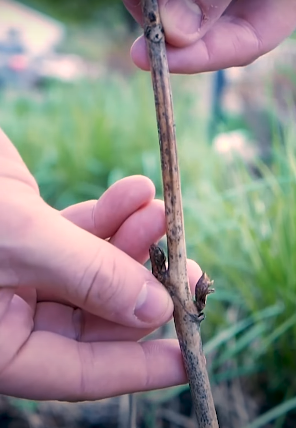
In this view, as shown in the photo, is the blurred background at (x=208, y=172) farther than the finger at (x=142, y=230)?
Yes

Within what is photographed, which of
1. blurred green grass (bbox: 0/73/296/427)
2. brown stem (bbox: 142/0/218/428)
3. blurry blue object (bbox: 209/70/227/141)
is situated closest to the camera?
brown stem (bbox: 142/0/218/428)

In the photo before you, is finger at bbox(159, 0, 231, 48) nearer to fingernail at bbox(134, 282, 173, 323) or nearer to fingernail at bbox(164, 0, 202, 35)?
fingernail at bbox(164, 0, 202, 35)

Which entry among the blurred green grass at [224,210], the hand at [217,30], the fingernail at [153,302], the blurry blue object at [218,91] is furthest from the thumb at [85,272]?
the blurry blue object at [218,91]

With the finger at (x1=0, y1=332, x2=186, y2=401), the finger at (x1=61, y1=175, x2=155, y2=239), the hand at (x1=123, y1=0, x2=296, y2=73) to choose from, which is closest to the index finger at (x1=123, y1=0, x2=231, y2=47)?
the hand at (x1=123, y1=0, x2=296, y2=73)

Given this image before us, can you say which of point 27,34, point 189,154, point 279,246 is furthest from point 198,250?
point 27,34

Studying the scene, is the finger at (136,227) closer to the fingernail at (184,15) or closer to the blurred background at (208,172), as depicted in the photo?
the fingernail at (184,15)

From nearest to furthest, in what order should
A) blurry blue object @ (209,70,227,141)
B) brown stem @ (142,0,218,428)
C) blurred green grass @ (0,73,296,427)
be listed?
brown stem @ (142,0,218,428) → blurred green grass @ (0,73,296,427) → blurry blue object @ (209,70,227,141)

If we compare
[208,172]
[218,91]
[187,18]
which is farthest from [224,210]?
[218,91]
